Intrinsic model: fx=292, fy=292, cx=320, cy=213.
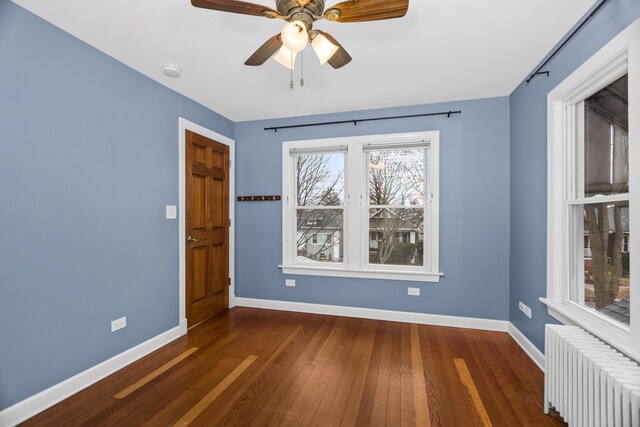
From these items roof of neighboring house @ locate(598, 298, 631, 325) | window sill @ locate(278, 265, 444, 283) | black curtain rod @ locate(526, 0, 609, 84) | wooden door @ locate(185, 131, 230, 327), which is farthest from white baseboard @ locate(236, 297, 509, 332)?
black curtain rod @ locate(526, 0, 609, 84)

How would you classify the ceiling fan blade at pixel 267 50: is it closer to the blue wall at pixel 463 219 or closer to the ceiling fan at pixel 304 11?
the ceiling fan at pixel 304 11

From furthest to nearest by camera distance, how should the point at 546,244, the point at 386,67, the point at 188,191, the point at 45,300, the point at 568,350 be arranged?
the point at 188,191, the point at 386,67, the point at 546,244, the point at 45,300, the point at 568,350

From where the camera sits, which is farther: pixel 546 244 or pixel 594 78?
pixel 546 244

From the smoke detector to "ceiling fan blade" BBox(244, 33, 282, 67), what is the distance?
42.8 inches

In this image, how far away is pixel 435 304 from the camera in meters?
3.44

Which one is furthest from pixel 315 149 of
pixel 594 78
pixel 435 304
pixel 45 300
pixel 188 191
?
pixel 45 300

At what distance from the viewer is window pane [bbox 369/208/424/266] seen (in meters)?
3.60

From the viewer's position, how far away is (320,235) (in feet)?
12.9

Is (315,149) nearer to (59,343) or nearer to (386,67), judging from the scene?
(386,67)

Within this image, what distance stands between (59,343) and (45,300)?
34cm

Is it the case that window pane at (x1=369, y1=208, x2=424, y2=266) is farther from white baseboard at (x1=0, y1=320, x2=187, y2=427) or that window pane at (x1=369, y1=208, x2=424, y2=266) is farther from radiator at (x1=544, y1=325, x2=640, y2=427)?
white baseboard at (x1=0, y1=320, x2=187, y2=427)

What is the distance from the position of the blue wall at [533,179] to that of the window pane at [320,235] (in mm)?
1946

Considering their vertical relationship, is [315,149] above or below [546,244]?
above

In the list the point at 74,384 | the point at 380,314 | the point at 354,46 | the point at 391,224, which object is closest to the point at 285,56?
the point at 354,46
